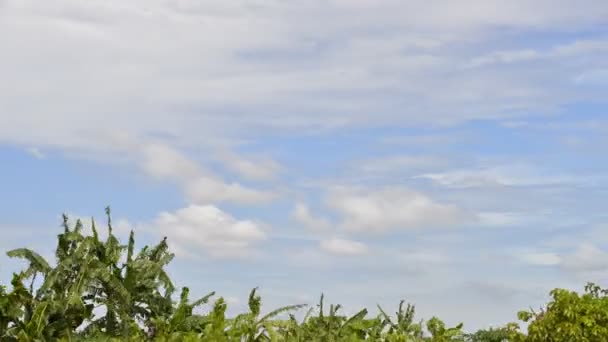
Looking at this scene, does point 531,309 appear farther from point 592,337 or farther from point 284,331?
point 284,331

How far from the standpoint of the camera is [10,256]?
30.3 metres

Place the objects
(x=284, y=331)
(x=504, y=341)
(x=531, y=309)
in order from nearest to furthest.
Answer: (x=284, y=331), (x=531, y=309), (x=504, y=341)

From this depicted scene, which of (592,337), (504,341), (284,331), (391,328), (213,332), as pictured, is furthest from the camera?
(504,341)

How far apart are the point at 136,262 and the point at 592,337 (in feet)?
59.7

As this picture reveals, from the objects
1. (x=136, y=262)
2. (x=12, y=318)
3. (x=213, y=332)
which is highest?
(x=136, y=262)

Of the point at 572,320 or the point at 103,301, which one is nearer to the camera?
the point at 103,301

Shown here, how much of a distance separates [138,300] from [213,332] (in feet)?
36.5

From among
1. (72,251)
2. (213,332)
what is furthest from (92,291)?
(213,332)

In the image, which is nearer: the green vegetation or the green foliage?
the green vegetation

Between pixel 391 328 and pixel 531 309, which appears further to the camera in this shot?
pixel 531 309

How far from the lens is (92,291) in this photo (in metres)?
30.2

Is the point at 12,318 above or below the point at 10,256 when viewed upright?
below

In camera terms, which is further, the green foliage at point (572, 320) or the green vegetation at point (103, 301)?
the green foliage at point (572, 320)

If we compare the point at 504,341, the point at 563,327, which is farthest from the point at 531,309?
the point at 504,341
